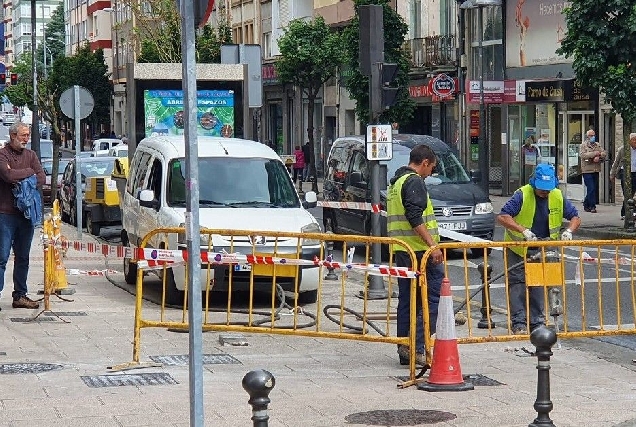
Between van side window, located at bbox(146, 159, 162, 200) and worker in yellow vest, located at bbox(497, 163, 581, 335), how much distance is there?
5.46m

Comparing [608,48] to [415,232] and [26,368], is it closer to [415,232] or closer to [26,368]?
[415,232]

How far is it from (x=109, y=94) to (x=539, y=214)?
3034 inches

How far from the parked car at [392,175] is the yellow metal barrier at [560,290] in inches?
226

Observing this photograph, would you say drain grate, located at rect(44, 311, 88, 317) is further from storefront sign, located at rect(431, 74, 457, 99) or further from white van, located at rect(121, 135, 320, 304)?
storefront sign, located at rect(431, 74, 457, 99)

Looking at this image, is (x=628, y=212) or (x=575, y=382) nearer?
(x=575, y=382)

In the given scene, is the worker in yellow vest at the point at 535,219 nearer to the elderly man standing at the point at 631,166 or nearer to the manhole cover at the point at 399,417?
the manhole cover at the point at 399,417

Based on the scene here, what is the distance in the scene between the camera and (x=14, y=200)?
46.1ft

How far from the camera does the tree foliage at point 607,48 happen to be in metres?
24.6

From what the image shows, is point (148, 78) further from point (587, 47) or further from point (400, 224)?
point (400, 224)

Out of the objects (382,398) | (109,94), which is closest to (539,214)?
(382,398)

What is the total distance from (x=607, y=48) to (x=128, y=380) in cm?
1662

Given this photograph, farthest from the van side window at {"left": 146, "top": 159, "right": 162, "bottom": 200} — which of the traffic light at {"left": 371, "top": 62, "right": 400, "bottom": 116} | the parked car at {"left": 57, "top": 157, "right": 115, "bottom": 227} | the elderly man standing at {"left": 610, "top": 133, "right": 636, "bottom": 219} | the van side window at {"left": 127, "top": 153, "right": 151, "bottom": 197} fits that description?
the parked car at {"left": 57, "top": 157, "right": 115, "bottom": 227}

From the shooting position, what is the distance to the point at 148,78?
24.3 meters

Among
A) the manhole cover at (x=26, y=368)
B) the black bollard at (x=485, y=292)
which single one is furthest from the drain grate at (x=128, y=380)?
the black bollard at (x=485, y=292)
